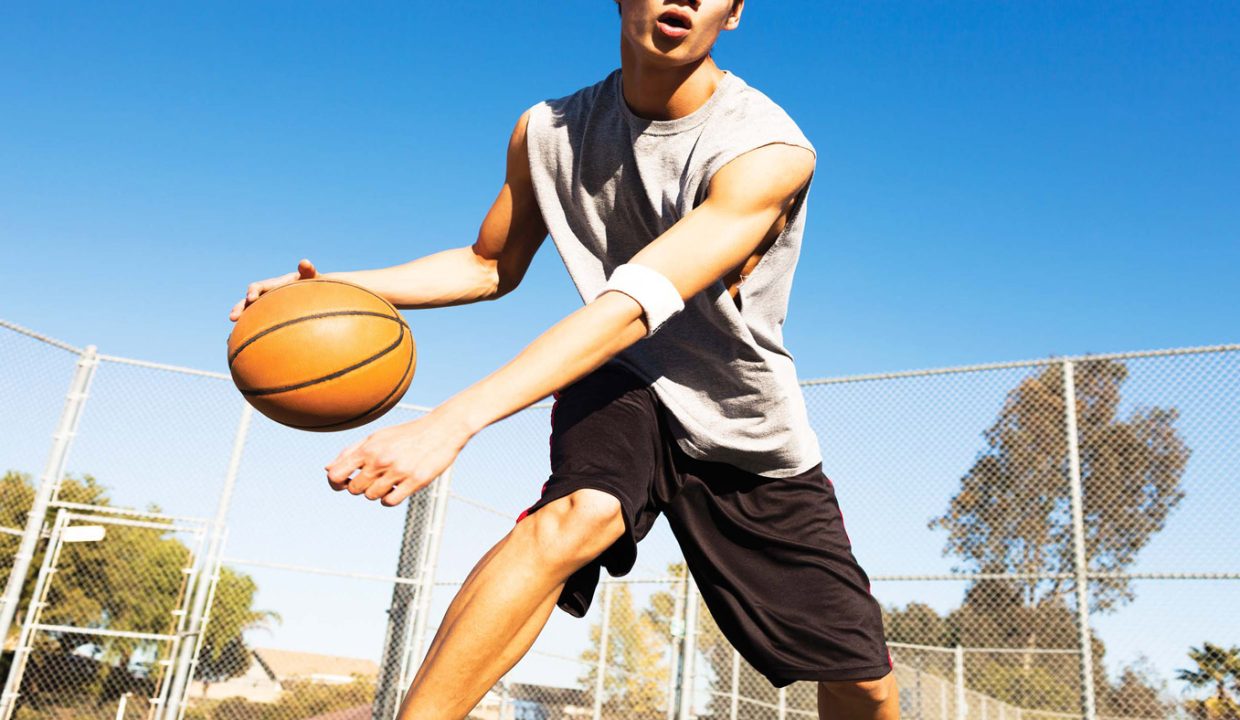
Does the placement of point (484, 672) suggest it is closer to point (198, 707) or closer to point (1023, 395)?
point (1023, 395)

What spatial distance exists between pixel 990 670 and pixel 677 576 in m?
3.25

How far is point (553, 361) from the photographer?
167cm

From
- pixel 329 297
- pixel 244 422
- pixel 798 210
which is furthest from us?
pixel 244 422

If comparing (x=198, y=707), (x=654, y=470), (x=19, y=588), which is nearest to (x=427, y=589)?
(x=19, y=588)

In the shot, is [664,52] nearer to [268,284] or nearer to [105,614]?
[268,284]

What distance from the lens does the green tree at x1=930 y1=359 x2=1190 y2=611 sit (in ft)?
21.7

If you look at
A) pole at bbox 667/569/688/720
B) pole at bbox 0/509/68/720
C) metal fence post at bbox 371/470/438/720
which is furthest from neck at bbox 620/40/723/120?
pole at bbox 0/509/68/720

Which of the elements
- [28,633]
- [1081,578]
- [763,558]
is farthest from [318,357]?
[28,633]

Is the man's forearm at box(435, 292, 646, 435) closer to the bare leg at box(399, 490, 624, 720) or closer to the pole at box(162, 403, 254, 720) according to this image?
the bare leg at box(399, 490, 624, 720)

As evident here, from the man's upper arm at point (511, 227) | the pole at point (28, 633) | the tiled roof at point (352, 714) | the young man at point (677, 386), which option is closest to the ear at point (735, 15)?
the young man at point (677, 386)

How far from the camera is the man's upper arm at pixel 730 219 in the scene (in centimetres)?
190

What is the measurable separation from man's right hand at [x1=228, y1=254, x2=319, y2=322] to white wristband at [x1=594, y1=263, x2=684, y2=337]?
2.95 feet

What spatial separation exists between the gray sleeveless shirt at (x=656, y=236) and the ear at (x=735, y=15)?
13 cm

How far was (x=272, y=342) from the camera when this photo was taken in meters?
2.03
